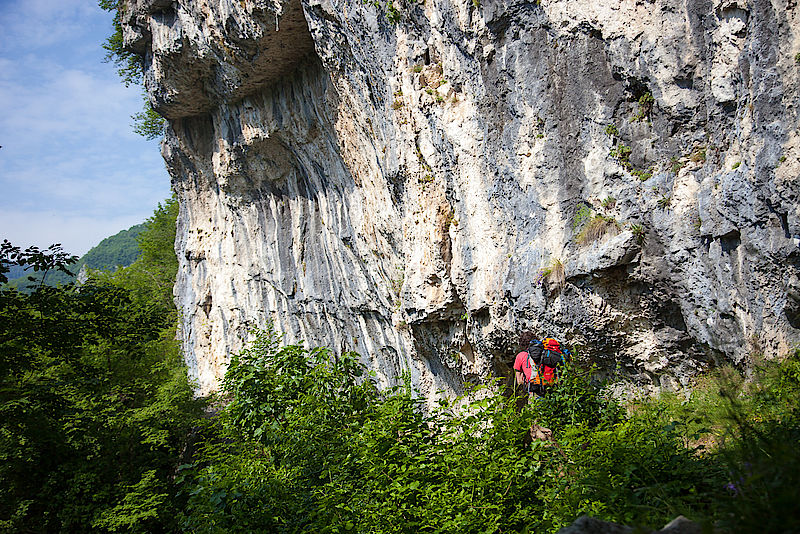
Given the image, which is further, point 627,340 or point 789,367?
point 627,340

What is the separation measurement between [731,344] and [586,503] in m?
2.57

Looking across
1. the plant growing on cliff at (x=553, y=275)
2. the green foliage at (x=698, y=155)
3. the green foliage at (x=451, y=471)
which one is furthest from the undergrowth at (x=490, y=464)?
the green foliage at (x=698, y=155)

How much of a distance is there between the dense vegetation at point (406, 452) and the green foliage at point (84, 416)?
38 millimetres

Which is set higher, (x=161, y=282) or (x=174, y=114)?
(x=174, y=114)

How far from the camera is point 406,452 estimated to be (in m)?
4.40

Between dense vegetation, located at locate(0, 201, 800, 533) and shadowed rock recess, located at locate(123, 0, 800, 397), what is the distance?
932 millimetres

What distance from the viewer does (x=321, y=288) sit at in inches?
595

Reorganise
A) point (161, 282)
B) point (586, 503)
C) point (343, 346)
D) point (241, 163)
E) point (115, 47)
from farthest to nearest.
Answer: point (161, 282) → point (115, 47) → point (241, 163) → point (343, 346) → point (586, 503)

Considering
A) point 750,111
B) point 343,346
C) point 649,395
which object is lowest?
point 649,395

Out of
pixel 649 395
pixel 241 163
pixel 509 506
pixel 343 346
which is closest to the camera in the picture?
pixel 509 506

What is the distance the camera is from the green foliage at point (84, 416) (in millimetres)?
6195

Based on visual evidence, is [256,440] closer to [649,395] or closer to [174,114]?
[649,395]

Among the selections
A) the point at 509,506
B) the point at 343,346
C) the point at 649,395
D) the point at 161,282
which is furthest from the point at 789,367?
the point at 161,282

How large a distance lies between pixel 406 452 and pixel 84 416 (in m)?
7.95
